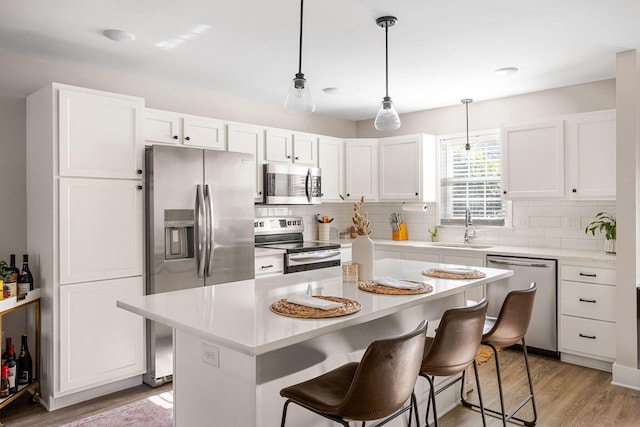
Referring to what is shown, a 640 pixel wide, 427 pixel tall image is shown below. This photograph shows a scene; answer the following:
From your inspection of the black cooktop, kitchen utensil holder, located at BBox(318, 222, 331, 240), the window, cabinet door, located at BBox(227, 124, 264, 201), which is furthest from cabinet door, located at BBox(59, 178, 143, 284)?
the window

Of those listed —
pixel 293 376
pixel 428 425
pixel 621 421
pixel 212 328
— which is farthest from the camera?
pixel 621 421

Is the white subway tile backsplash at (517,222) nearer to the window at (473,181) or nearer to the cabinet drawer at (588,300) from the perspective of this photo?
the window at (473,181)

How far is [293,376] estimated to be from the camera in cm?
201

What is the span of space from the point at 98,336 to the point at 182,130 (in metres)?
1.78

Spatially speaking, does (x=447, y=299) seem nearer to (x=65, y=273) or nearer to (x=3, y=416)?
(x=65, y=273)

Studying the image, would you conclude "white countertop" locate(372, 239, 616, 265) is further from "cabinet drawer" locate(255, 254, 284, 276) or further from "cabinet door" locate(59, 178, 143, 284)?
"cabinet door" locate(59, 178, 143, 284)

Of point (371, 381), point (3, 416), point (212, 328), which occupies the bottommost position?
point (3, 416)

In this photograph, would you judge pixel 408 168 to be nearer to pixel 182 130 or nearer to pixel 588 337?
pixel 588 337

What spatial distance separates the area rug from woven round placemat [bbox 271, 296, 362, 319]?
5.08 feet

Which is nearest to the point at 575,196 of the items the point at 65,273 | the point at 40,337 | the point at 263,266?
the point at 263,266

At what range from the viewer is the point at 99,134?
3.27 m

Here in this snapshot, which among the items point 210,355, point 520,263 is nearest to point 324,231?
point 520,263

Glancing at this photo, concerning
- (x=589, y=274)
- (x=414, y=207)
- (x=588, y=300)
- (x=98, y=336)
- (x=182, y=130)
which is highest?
(x=182, y=130)

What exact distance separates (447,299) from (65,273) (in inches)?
101
